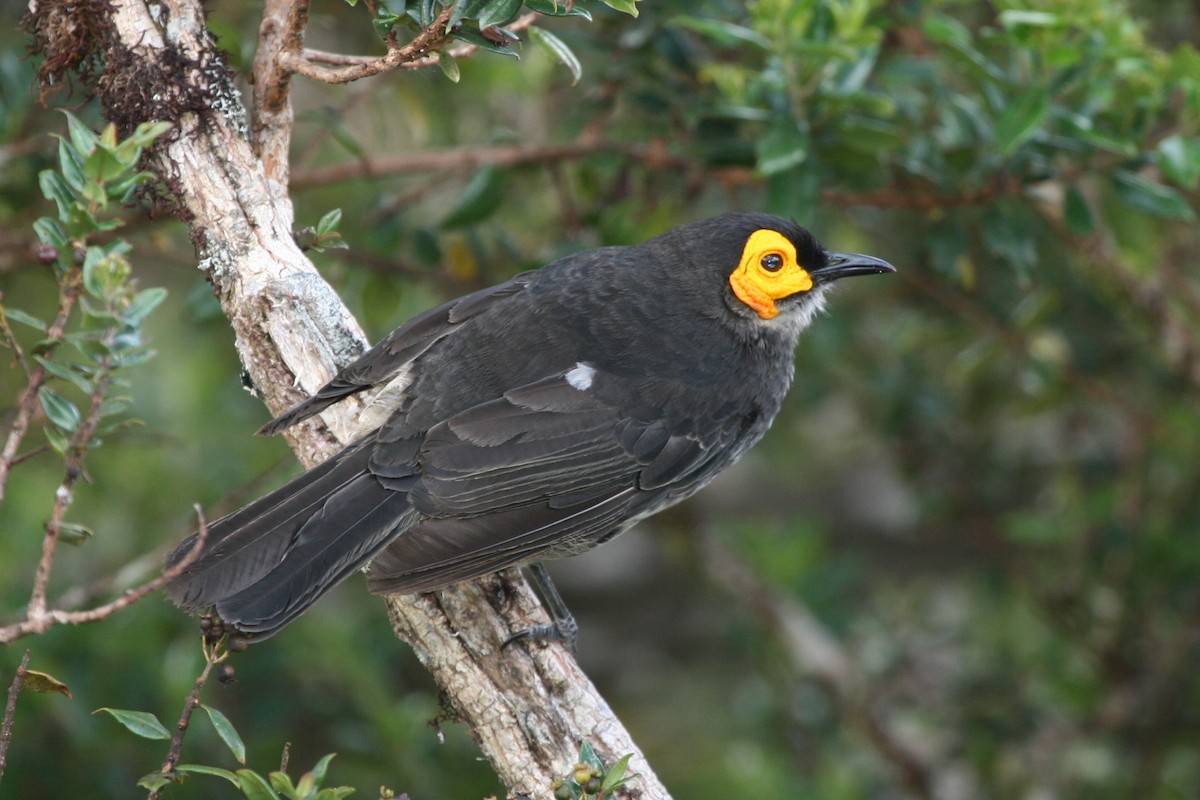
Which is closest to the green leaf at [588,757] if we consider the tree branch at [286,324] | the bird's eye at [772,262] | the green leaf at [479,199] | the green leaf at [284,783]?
the tree branch at [286,324]

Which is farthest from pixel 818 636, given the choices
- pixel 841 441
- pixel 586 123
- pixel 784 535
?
pixel 586 123

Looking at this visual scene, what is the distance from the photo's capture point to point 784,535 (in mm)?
5621

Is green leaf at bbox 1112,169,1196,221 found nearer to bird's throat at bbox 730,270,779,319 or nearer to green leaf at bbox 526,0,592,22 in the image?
bird's throat at bbox 730,270,779,319

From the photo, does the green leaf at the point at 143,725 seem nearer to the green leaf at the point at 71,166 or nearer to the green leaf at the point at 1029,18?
the green leaf at the point at 71,166

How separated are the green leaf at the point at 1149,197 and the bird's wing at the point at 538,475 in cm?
168

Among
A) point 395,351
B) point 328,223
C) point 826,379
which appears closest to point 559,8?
point 328,223

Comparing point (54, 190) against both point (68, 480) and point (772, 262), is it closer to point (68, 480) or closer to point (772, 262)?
point (68, 480)

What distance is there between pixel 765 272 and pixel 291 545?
→ 185 centimetres

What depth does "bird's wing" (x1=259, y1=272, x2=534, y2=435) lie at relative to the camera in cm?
336

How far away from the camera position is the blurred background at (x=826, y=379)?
172 inches

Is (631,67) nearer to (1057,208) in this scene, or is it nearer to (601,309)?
(601,309)

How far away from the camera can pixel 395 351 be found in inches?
145

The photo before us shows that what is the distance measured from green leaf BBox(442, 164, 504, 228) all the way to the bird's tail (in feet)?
4.51

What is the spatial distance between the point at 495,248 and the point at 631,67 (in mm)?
994
